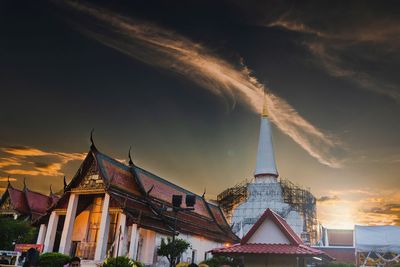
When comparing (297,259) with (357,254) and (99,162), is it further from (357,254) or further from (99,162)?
(357,254)

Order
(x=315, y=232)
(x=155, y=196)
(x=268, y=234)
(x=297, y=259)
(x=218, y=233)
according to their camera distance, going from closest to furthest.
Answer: (x=297, y=259)
(x=268, y=234)
(x=155, y=196)
(x=218, y=233)
(x=315, y=232)

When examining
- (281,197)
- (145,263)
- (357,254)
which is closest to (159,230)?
(145,263)

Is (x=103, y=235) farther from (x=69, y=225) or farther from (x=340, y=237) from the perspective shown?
(x=340, y=237)

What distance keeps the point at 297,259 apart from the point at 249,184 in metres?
43.0

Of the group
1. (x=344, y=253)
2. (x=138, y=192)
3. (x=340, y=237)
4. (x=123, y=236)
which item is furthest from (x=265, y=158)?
(x=123, y=236)

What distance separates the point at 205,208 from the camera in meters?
35.7

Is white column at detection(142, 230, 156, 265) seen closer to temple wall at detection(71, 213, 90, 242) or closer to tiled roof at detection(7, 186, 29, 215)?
temple wall at detection(71, 213, 90, 242)

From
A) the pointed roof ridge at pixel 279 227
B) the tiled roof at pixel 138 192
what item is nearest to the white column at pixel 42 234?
the tiled roof at pixel 138 192

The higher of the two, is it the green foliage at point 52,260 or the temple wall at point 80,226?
the temple wall at point 80,226

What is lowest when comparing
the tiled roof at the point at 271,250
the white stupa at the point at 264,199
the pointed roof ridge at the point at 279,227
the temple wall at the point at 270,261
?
the temple wall at the point at 270,261

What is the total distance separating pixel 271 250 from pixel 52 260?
12.9m

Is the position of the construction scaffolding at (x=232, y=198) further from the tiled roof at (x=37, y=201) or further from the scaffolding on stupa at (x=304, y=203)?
the tiled roof at (x=37, y=201)

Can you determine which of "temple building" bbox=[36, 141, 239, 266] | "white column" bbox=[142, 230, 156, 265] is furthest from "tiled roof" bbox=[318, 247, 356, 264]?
"white column" bbox=[142, 230, 156, 265]

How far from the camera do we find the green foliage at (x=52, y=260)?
20.2 metres
